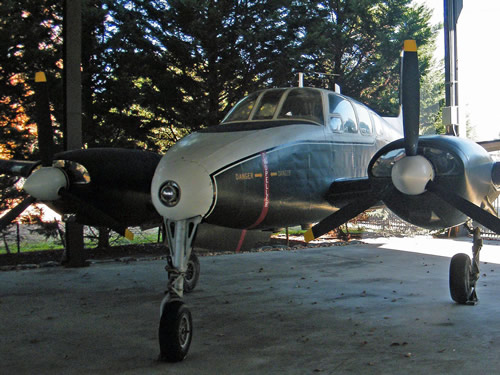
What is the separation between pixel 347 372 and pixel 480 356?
4.55 ft

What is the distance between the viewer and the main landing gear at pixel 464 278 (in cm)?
704

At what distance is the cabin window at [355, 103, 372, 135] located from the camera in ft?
25.8

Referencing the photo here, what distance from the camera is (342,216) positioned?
6.10m

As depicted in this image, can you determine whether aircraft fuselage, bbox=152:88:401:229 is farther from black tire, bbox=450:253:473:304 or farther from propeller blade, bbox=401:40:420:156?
black tire, bbox=450:253:473:304

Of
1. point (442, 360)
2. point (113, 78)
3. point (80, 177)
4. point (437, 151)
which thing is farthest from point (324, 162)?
point (113, 78)

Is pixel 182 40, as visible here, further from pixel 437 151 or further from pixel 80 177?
pixel 437 151

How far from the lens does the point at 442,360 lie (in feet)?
15.7

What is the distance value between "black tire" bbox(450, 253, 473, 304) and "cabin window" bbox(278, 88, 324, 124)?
274 cm

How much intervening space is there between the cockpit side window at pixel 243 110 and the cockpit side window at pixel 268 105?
123 mm

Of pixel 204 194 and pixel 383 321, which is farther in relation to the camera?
pixel 383 321

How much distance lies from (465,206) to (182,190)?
123 inches

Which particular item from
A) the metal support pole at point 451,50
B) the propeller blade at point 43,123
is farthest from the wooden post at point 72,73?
the metal support pole at point 451,50

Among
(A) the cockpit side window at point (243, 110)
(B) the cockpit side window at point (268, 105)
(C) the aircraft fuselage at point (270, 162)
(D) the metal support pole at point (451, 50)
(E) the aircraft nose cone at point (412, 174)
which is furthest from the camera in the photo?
(D) the metal support pole at point (451, 50)

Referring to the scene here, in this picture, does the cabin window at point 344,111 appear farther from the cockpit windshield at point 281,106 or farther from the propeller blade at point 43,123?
the propeller blade at point 43,123
